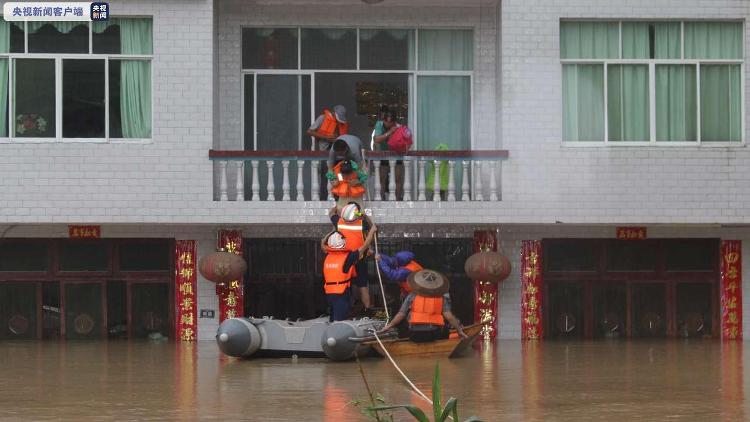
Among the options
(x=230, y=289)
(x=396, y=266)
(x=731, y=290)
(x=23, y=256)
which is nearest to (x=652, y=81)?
(x=731, y=290)

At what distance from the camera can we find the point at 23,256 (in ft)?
77.7

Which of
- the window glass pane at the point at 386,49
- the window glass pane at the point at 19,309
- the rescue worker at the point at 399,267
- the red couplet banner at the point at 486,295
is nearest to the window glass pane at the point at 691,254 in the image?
the red couplet banner at the point at 486,295

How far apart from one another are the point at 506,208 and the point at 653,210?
226 cm

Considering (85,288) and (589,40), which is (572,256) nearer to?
(589,40)

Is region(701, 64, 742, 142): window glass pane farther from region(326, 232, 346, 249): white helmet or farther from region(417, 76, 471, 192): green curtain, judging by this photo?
region(326, 232, 346, 249): white helmet

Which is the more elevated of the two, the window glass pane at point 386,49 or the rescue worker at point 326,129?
the window glass pane at point 386,49

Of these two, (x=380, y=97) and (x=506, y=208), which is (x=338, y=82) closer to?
(x=380, y=97)

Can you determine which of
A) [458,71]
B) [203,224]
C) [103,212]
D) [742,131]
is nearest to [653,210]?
[742,131]

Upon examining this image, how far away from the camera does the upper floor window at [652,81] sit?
2250 centimetres

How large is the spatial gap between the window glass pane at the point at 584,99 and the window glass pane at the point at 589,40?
0.63 feet

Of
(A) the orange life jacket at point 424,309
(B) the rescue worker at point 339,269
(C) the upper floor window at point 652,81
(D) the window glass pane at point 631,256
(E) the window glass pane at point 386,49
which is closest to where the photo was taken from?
(A) the orange life jacket at point 424,309

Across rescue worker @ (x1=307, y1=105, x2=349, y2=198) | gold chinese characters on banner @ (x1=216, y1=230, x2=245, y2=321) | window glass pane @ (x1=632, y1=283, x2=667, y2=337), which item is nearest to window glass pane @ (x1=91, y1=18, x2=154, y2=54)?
rescue worker @ (x1=307, y1=105, x2=349, y2=198)

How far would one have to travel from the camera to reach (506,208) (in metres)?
22.2

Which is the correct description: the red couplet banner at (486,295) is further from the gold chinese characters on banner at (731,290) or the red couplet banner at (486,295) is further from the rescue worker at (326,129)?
the gold chinese characters on banner at (731,290)
